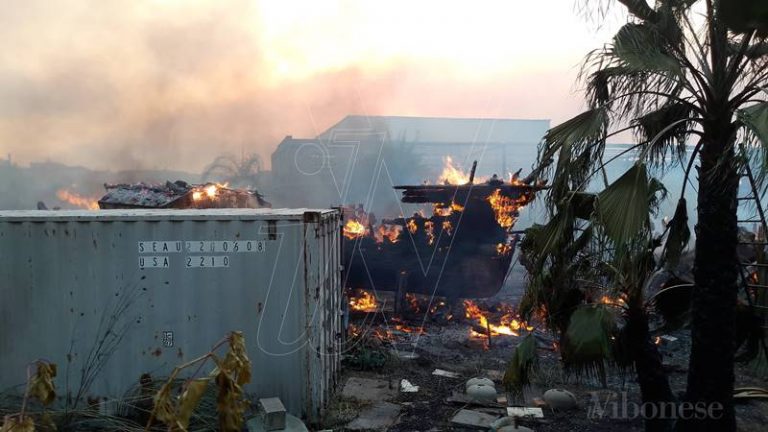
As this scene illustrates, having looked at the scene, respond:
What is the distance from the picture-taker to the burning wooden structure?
11898mm

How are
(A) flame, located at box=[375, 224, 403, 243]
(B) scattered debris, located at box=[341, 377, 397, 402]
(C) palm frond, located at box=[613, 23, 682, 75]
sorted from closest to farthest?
(C) palm frond, located at box=[613, 23, 682, 75], (B) scattered debris, located at box=[341, 377, 397, 402], (A) flame, located at box=[375, 224, 403, 243]

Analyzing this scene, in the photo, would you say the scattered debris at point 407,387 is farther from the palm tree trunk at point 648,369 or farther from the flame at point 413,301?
the flame at point 413,301

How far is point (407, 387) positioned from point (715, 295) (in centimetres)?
431

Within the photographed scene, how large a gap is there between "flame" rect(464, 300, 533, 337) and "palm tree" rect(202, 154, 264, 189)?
14876 mm

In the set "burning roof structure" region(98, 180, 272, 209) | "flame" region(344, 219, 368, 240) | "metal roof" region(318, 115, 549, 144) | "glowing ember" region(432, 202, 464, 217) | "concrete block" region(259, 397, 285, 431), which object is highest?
"metal roof" region(318, 115, 549, 144)

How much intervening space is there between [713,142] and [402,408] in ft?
15.8

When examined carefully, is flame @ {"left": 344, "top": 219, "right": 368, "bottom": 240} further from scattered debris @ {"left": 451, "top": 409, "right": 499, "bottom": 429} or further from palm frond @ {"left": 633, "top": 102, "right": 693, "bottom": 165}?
palm frond @ {"left": 633, "top": 102, "right": 693, "bottom": 165}

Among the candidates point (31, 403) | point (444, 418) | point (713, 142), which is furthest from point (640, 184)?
point (31, 403)

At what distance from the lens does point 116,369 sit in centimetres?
555

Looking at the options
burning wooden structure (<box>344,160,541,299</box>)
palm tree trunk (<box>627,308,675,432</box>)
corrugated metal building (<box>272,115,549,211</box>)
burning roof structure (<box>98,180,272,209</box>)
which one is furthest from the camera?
corrugated metal building (<box>272,115,549,211</box>)

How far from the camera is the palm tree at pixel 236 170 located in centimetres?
2283

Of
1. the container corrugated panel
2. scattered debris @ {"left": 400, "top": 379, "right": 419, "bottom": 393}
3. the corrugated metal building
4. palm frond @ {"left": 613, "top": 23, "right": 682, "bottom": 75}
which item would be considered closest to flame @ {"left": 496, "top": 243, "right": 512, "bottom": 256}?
scattered debris @ {"left": 400, "top": 379, "right": 419, "bottom": 393}

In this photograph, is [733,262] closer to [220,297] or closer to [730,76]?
[730,76]

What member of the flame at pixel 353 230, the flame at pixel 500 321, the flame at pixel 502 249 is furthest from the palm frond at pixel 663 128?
the flame at pixel 353 230
